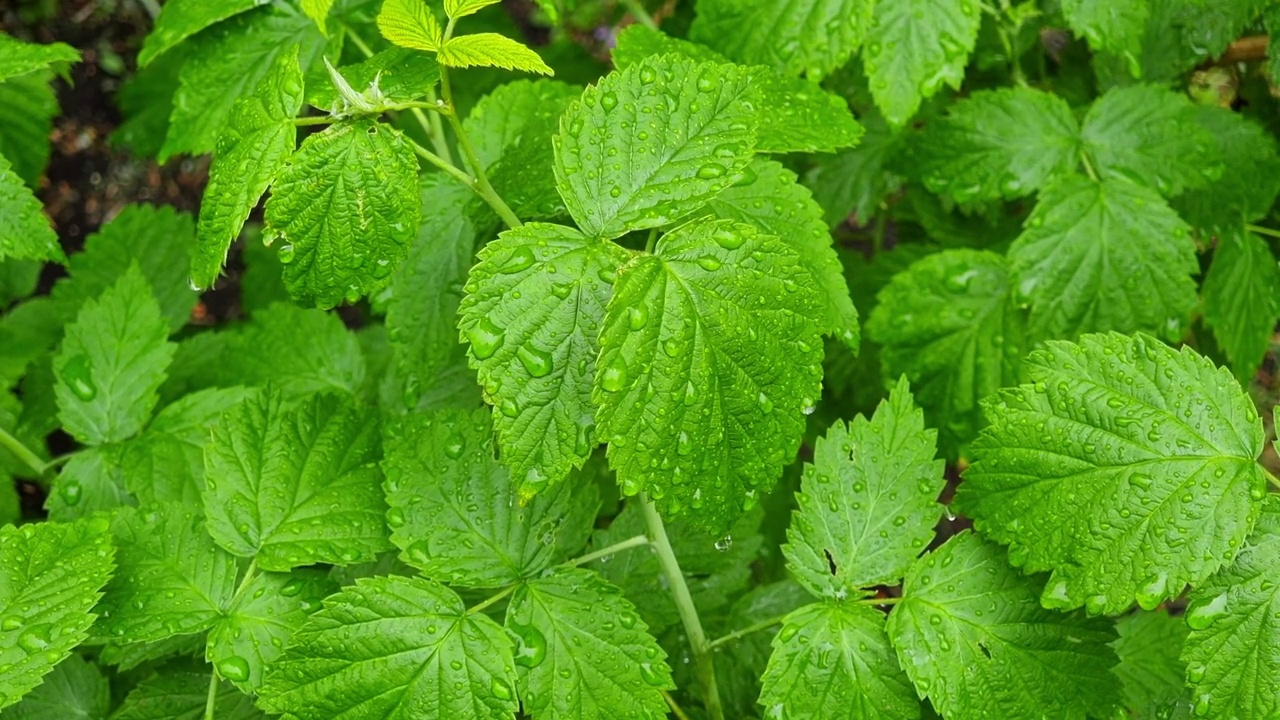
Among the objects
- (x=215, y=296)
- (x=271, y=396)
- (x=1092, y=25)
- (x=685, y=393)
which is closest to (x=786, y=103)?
(x=685, y=393)

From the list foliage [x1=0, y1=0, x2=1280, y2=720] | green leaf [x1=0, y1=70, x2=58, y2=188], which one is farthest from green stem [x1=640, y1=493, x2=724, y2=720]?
green leaf [x1=0, y1=70, x2=58, y2=188]

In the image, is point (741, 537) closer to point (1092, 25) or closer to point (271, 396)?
point (271, 396)

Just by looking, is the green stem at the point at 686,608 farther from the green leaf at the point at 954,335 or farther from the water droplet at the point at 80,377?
the water droplet at the point at 80,377

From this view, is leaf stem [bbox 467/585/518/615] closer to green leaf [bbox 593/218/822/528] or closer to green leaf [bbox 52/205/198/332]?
green leaf [bbox 593/218/822/528]

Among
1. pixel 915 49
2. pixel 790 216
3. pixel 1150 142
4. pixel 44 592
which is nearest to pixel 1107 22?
pixel 1150 142

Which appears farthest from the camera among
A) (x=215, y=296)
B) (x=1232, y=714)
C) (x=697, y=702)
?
(x=215, y=296)

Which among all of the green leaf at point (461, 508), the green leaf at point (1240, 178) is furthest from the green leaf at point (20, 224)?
the green leaf at point (1240, 178)
